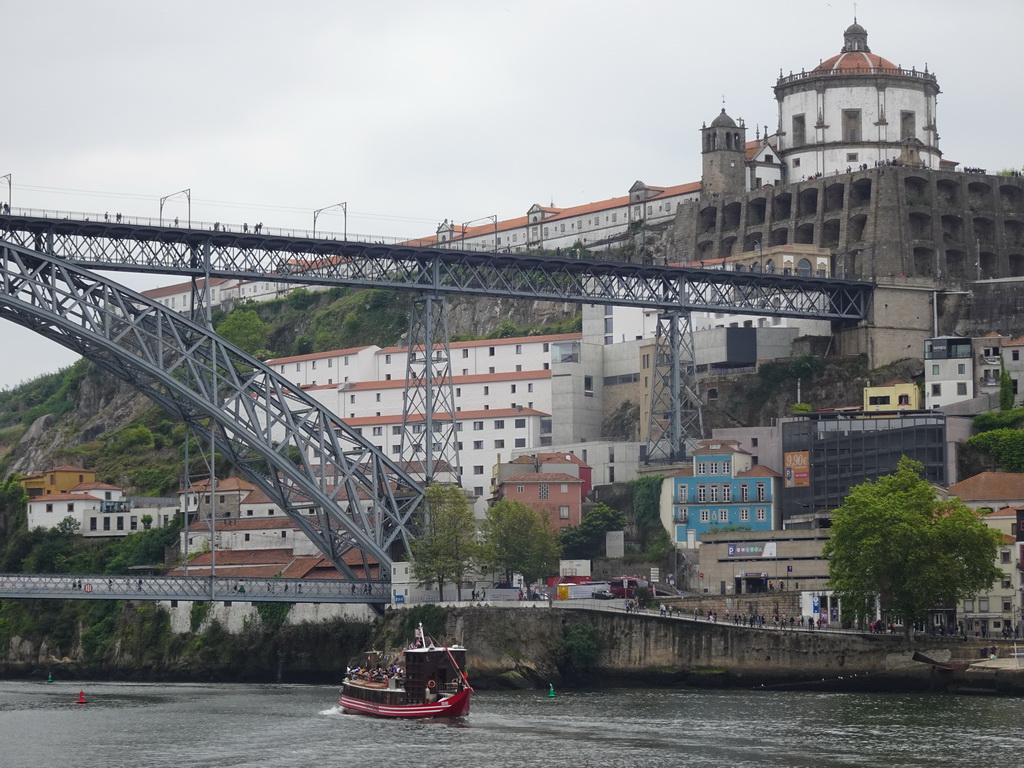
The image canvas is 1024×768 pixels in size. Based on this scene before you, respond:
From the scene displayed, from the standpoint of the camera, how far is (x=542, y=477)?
101875 mm

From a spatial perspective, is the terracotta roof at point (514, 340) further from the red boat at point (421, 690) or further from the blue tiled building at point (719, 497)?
the red boat at point (421, 690)

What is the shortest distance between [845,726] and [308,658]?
115 ft

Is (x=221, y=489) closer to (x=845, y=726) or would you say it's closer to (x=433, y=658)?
(x=433, y=658)

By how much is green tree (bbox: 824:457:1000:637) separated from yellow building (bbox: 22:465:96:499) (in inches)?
2211

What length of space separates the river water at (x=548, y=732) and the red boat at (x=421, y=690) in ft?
2.25

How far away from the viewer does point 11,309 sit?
81750mm

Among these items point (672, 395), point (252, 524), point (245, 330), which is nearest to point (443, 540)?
point (672, 395)

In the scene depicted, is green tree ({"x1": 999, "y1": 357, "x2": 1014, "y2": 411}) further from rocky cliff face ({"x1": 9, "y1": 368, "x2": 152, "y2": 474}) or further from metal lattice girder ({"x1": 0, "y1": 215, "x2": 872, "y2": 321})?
rocky cliff face ({"x1": 9, "y1": 368, "x2": 152, "y2": 474})

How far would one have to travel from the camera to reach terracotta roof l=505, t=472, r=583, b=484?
333 feet

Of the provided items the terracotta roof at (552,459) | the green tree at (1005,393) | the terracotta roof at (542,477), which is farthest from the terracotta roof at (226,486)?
the green tree at (1005,393)

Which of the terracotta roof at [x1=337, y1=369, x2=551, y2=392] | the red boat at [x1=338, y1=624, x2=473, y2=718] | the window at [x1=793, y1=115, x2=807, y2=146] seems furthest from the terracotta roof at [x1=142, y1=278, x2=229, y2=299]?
the red boat at [x1=338, y1=624, x2=473, y2=718]

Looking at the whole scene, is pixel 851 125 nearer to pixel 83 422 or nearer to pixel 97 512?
pixel 97 512

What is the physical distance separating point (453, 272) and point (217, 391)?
17.1 metres

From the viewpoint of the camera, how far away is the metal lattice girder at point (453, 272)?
88.0m
